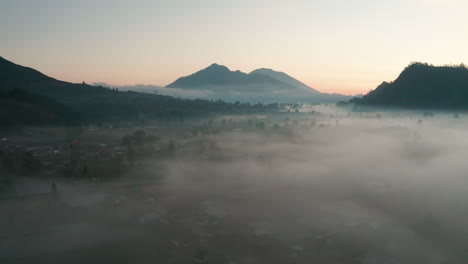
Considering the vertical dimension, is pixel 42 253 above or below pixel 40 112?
below

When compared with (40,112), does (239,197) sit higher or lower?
lower

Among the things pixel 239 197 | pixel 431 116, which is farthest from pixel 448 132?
pixel 239 197

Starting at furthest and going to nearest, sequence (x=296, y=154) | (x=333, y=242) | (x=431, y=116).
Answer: (x=431, y=116) → (x=296, y=154) → (x=333, y=242)

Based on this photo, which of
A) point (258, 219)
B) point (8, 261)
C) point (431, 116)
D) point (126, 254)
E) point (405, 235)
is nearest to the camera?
point (8, 261)

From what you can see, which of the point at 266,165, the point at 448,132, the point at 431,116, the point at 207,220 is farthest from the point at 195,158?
the point at 431,116

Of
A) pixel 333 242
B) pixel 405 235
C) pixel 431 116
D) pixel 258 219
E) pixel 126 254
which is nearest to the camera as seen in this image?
pixel 126 254

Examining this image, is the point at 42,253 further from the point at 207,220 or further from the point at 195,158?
the point at 195,158

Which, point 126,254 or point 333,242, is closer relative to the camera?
point 126,254

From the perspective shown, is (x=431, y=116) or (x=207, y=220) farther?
(x=431, y=116)

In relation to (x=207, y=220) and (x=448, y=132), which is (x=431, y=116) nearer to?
(x=448, y=132)
